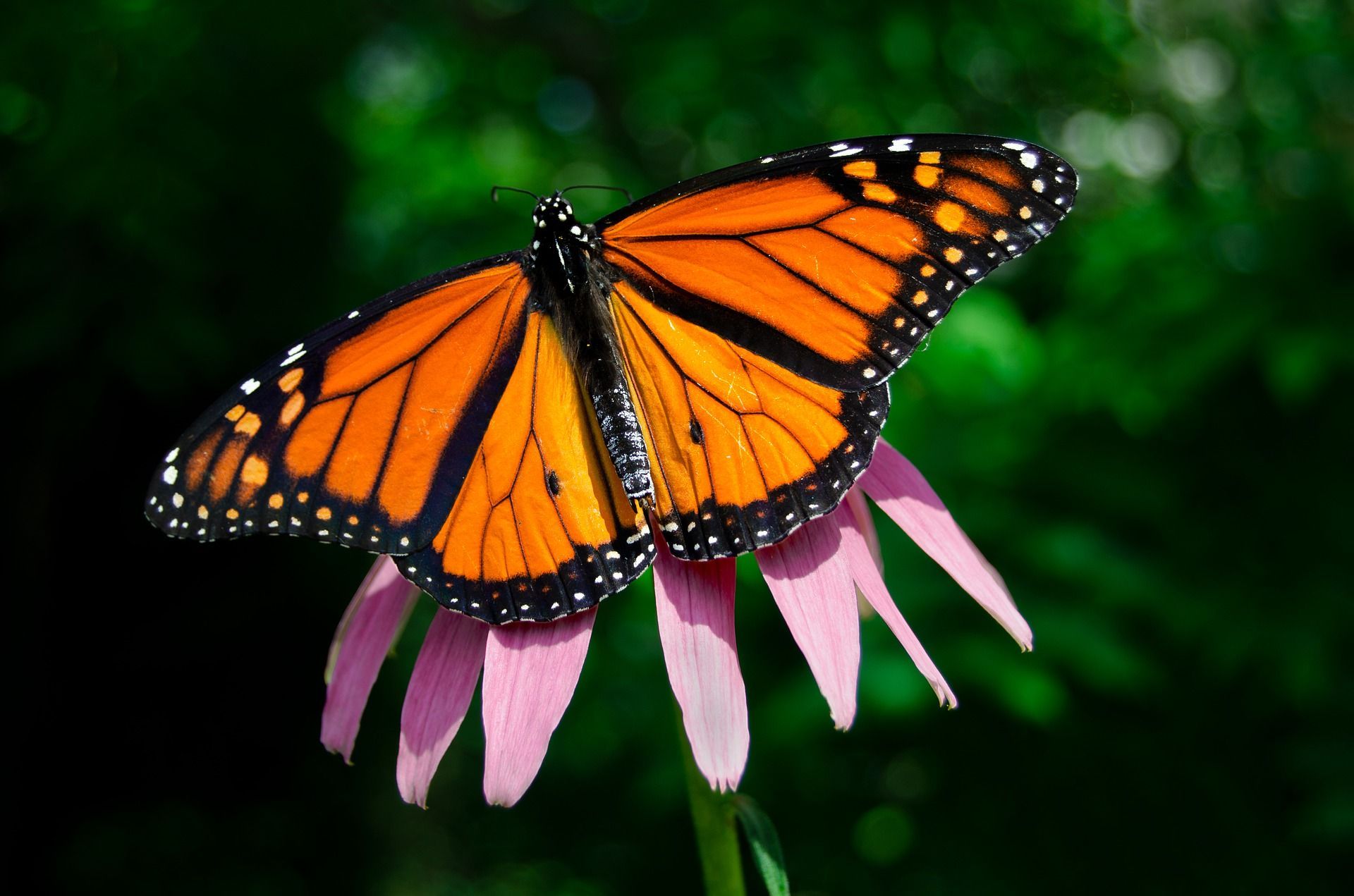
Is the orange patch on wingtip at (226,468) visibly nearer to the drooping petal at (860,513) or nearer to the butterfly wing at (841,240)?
the butterfly wing at (841,240)

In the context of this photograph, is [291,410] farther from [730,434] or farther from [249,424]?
[730,434]

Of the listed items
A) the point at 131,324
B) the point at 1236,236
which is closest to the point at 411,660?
the point at 131,324

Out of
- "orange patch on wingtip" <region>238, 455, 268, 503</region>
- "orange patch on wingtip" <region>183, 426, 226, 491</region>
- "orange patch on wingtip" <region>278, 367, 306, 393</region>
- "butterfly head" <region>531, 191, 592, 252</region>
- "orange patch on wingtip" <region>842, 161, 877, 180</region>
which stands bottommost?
"orange patch on wingtip" <region>238, 455, 268, 503</region>

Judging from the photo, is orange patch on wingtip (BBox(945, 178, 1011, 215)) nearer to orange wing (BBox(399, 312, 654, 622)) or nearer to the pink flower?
the pink flower

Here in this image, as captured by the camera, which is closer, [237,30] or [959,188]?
[959,188]

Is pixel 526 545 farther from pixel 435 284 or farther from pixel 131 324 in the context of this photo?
pixel 131 324

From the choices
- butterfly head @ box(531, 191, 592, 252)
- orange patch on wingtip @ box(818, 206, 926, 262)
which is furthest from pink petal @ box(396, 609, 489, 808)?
orange patch on wingtip @ box(818, 206, 926, 262)
